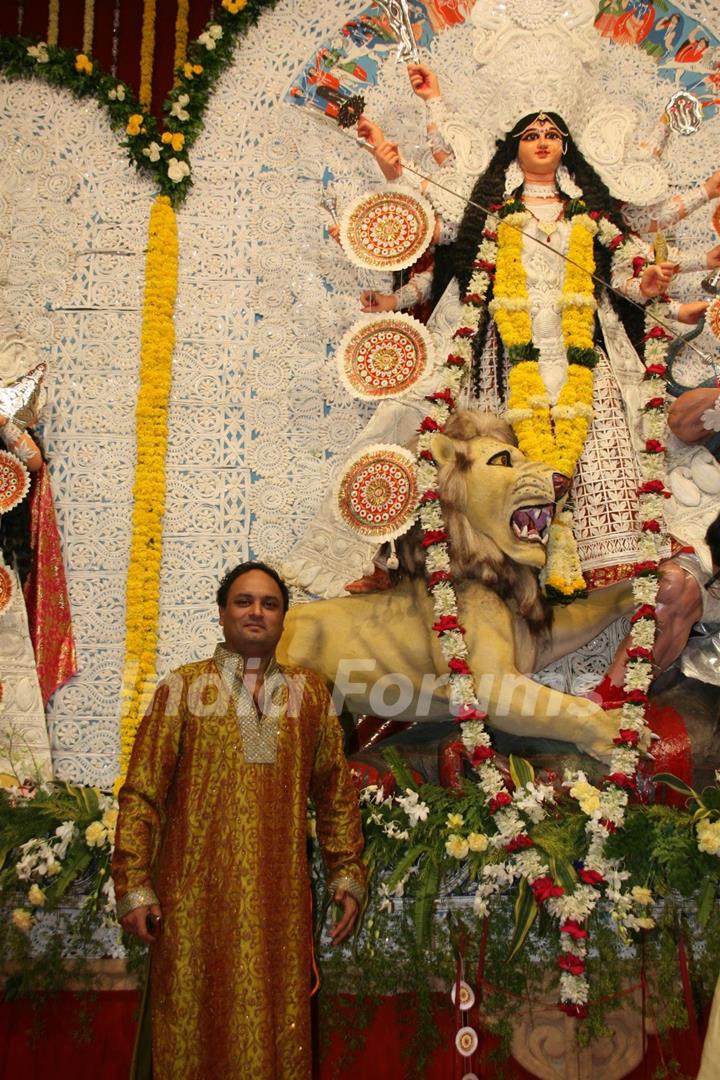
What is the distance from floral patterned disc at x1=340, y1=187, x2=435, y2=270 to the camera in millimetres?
4848

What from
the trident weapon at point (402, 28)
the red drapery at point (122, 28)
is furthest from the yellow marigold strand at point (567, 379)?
the red drapery at point (122, 28)

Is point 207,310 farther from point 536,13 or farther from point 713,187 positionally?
point 713,187

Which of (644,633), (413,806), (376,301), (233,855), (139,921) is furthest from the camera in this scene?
(376,301)

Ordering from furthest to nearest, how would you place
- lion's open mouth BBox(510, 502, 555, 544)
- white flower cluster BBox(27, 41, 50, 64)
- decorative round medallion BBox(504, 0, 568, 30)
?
white flower cluster BBox(27, 41, 50, 64) → decorative round medallion BBox(504, 0, 568, 30) → lion's open mouth BBox(510, 502, 555, 544)

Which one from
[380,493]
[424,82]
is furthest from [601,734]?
[424,82]

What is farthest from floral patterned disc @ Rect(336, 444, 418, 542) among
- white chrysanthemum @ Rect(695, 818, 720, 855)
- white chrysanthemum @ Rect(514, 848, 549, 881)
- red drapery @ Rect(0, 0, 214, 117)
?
red drapery @ Rect(0, 0, 214, 117)

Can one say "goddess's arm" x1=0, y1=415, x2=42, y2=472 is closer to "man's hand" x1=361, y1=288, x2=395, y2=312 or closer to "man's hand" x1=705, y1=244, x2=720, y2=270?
"man's hand" x1=361, y1=288, x2=395, y2=312

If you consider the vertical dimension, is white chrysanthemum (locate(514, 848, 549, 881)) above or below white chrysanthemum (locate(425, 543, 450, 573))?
below

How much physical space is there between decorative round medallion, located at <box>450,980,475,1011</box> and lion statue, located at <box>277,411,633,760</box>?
97 centimetres

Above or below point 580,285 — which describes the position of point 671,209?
above

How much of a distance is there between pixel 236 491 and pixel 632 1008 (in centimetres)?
259

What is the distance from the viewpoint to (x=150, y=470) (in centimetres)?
485

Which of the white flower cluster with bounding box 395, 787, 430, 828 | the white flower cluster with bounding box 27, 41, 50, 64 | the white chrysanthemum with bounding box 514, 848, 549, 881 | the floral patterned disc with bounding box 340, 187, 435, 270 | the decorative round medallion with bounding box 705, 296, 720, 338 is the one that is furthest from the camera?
the white flower cluster with bounding box 27, 41, 50, 64

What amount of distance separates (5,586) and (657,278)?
10.1ft
